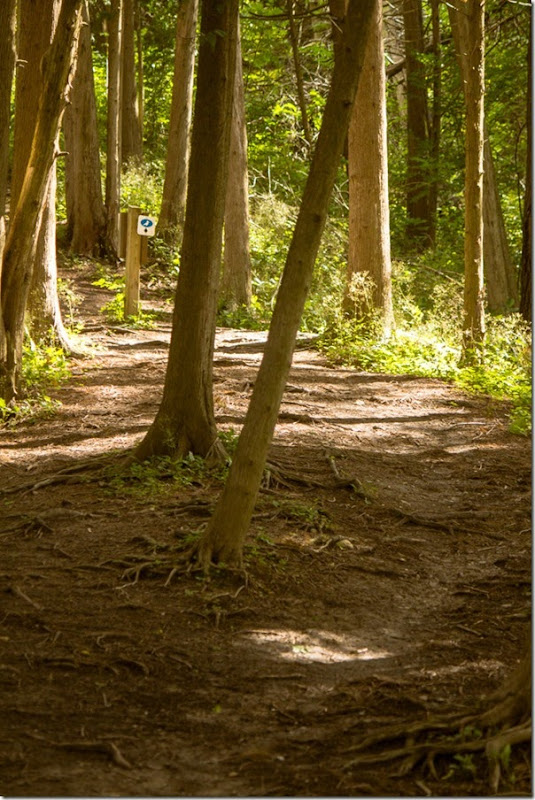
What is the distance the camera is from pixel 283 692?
4.84 meters

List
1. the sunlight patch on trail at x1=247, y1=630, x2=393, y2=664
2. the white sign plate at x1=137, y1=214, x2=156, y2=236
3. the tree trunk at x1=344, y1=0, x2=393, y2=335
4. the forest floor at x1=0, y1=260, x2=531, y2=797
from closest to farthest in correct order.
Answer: the forest floor at x1=0, y1=260, x2=531, y2=797 < the sunlight patch on trail at x1=247, y1=630, x2=393, y2=664 < the tree trunk at x1=344, y1=0, x2=393, y2=335 < the white sign plate at x1=137, y1=214, x2=156, y2=236

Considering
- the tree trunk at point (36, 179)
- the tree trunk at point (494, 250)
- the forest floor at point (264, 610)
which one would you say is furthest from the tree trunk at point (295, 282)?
the tree trunk at point (494, 250)

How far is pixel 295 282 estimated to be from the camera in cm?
551

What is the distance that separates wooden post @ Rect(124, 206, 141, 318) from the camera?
15.7 m

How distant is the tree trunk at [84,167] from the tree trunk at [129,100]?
4665 millimetres

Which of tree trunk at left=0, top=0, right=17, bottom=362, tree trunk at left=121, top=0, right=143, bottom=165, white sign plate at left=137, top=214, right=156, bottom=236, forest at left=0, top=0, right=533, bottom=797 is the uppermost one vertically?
tree trunk at left=121, top=0, right=143, bottom=165

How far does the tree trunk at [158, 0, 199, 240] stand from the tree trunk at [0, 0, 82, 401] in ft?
39.9

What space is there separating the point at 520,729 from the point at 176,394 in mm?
4752

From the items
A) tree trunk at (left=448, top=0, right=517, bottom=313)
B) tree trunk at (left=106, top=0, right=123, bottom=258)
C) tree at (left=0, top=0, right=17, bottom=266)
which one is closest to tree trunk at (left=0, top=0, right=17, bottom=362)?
tree at (left=0, top=0, right=17, bottom=266)

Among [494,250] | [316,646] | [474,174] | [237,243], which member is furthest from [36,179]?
[494,250]

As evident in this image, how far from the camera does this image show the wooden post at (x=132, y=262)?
15.7m

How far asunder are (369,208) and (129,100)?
568 inches

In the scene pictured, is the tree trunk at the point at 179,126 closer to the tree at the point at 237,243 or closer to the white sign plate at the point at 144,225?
the tree at the point at 237,243

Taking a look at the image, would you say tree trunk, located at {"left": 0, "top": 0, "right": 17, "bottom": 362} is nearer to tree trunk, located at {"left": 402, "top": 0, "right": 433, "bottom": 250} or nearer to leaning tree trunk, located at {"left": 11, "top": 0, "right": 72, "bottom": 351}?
leaning tree trunk, located at {"left": 11, "top": 0, "right": 72, "bottom": 351}
